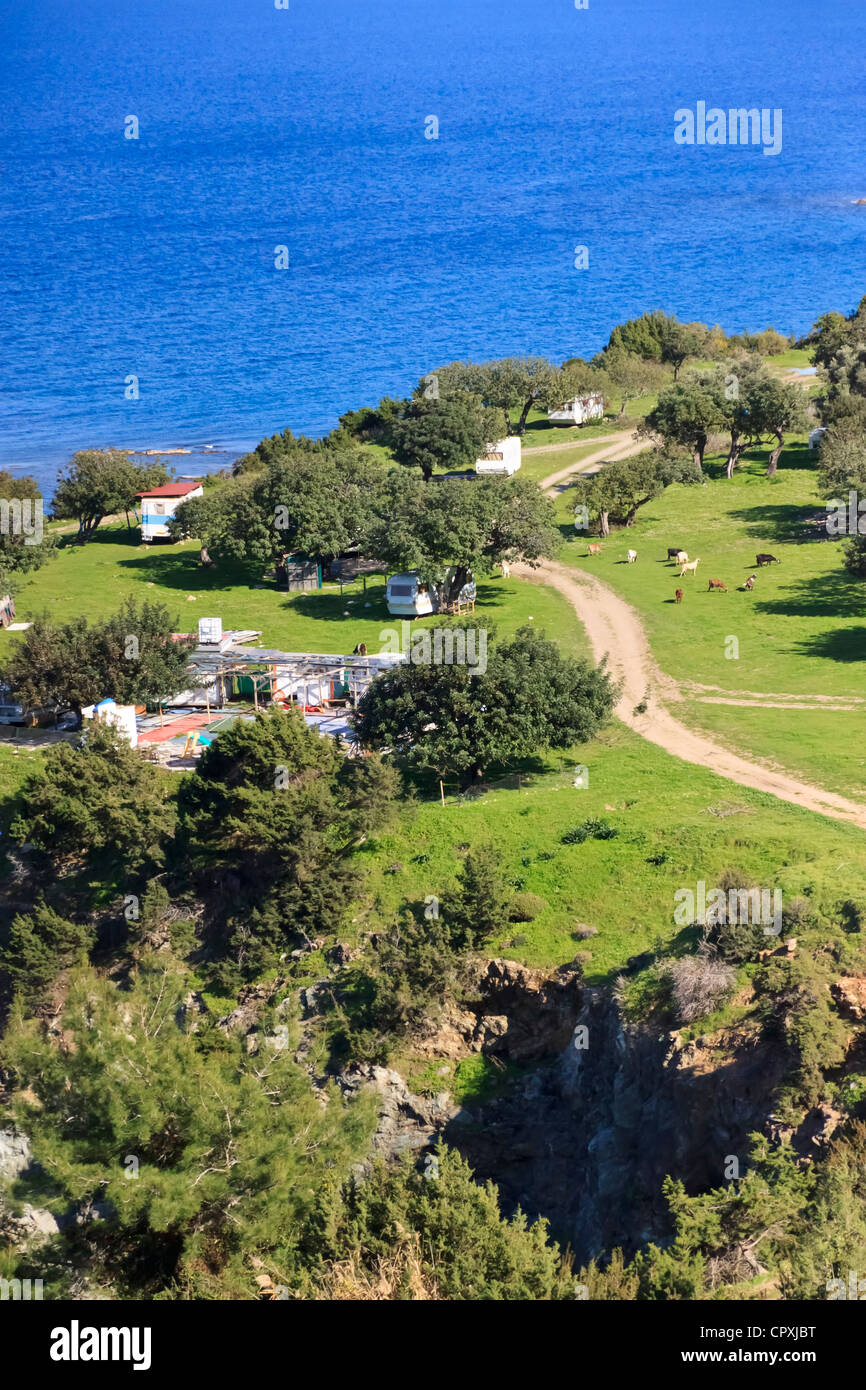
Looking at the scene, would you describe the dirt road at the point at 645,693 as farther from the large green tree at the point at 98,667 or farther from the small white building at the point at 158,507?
the small white building at the point at 158,507

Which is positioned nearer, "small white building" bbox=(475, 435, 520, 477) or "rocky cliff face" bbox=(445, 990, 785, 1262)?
"rocky cliff face" bbox=(445, 990, 785, 1262)

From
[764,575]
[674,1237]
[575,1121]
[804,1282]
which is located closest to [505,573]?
[764,575]

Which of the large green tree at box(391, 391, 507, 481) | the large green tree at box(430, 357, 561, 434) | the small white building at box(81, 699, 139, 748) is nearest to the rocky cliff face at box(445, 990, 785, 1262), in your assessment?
the small white building at box(81, 699, 139, 748)

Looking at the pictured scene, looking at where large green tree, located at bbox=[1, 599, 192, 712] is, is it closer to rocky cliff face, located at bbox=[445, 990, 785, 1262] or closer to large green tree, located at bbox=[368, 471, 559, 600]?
large green tree, located at bbox=[368, 471, 559, 600]

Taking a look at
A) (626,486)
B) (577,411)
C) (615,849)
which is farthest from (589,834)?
(577,411)

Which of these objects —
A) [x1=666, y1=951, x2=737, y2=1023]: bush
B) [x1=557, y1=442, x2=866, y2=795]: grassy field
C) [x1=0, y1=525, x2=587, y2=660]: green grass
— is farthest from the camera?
[x1=0, y1=525, x2=587, y2=660]: green grass

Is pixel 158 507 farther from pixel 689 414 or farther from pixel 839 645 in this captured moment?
pixel 839 645
